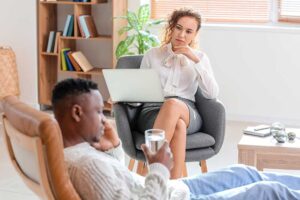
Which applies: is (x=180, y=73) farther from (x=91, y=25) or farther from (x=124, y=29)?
(x=91, y=25)

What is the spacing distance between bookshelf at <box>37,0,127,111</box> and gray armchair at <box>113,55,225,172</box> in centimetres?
204

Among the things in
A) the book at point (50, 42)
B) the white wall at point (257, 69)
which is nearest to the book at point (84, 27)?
the book at point (50, 42)

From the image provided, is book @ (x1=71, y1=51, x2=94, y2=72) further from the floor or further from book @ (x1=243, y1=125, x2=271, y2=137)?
book @ (x1=243, y1=125, x2=271, y2=137)

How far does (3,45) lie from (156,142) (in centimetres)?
383

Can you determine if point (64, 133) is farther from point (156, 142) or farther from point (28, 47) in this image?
point (28, 47)

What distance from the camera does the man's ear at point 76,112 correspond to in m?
1.76

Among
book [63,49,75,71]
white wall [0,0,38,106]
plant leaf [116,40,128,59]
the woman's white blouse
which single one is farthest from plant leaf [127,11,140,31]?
the woman's white blouse

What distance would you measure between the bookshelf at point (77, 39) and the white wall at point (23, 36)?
0.06m

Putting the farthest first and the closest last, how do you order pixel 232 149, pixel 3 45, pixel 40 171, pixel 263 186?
pixel 3 45
pixel 232 149
pixel 263 186
pixel 40 171

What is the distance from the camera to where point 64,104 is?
1773 mm

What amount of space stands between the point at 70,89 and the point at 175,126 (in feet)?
4.65

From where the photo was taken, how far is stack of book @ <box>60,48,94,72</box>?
5.38 meters

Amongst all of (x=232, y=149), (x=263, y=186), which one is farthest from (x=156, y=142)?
(x=232, y=149)

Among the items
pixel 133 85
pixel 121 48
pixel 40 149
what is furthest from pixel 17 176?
pixel 40 149
